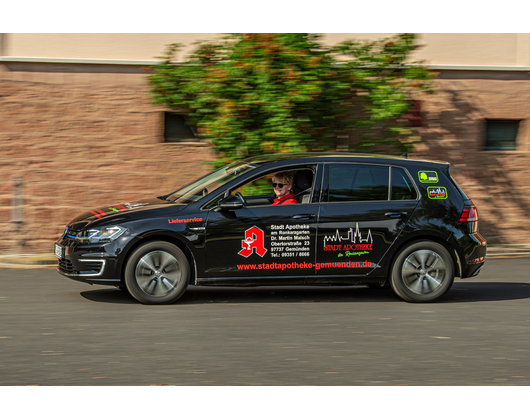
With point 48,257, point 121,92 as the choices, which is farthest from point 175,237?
point 121,92

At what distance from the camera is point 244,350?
6520 millimetres

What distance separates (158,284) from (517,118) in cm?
1024

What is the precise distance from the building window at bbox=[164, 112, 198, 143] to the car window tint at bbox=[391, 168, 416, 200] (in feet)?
22.5

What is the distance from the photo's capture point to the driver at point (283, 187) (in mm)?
9086

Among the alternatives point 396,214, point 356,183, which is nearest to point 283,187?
point 356,183

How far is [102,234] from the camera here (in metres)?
8.49

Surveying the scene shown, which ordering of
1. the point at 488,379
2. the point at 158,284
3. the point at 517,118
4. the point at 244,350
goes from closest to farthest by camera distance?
the point at 488,379 < the point at 244,350 < the point at 158,284 < the point at 517,118

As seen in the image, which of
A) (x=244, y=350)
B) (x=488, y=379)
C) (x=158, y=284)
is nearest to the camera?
(x=488, y=379)

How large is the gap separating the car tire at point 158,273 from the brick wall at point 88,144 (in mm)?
6249

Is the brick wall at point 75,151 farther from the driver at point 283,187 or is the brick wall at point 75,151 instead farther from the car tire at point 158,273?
the car tire at point 158,273

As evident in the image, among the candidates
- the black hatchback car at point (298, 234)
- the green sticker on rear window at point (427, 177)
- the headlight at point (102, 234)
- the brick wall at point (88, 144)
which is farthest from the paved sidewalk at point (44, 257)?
the green sticker on rear window at point (427, 177)

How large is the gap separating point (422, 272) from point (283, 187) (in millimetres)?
1918

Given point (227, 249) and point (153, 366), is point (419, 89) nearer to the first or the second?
point (227, 249)

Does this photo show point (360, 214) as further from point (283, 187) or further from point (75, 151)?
point (75, 151)
